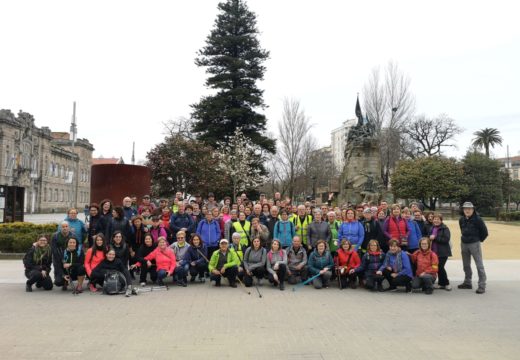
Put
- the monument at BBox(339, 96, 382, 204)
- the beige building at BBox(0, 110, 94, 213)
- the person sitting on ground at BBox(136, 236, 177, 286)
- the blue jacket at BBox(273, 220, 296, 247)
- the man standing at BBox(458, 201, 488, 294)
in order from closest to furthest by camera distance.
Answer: the man standing at BBox(458, 201, 488, 294)
the person sitting on ground at BBox(136, 236, 177, 286)
the blue jacket at BBox(273, 220, 296, 247)
the monument at BBox(339, 96, 382, 204)
the beige building at BBox(0, 110, 94, 213)

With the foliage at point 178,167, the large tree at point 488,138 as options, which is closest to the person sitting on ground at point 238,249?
the foliage at point 178,167

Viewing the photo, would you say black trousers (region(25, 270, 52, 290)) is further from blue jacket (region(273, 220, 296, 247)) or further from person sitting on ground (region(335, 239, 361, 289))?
person sitting on ground (region(335, 239, 361, 289))

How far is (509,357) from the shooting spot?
465cm

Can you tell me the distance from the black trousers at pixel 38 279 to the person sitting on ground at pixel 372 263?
615cm

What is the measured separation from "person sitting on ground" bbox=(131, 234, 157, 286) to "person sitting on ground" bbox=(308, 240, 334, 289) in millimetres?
3339

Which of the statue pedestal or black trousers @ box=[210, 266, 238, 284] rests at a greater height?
the statue pedestal

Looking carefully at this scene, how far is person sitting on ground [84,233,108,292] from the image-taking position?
8148 mm

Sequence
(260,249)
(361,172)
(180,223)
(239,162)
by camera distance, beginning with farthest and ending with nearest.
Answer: (239,162) < (361,172) < (180,223) < (260,249)

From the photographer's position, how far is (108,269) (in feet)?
26.8

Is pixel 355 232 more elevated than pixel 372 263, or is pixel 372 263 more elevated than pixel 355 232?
pixel 355 232

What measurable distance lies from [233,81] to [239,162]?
8.00m

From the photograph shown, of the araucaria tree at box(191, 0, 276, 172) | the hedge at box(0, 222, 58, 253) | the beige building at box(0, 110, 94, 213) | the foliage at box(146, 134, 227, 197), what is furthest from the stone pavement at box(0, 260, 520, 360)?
the beige building at box(0, 110, 94, 213)

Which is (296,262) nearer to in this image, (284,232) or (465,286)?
(284,232)

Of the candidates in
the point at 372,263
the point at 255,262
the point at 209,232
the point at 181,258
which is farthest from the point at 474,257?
the point at 181,258
